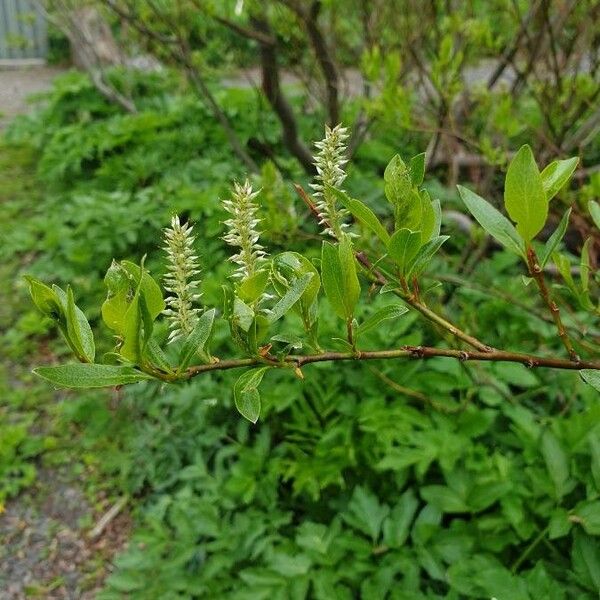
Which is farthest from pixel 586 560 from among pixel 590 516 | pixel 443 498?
pixel 443 498

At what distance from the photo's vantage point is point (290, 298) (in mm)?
688

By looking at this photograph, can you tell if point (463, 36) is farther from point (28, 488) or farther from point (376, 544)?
point (28, 488)

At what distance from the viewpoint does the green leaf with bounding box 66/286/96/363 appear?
2.28 ft

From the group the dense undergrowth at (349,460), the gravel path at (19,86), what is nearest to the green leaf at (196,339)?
the dense undergrowth at (349,460)

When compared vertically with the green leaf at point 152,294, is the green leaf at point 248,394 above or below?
below

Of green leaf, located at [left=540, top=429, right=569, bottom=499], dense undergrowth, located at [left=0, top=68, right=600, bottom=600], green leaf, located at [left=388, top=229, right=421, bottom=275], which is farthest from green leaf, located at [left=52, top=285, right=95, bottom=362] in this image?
green leaf, located at [left=540, top=429, right=569, bottom=499]

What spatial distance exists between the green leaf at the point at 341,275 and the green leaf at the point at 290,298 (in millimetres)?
39

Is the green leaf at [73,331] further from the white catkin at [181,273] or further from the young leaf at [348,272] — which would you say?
the young leaf at [348,272]

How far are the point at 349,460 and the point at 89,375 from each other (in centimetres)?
177

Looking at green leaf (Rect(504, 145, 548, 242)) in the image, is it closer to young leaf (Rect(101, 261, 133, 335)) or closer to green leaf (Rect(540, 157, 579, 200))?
green leaf (Rect(540, 157, 579, 200))

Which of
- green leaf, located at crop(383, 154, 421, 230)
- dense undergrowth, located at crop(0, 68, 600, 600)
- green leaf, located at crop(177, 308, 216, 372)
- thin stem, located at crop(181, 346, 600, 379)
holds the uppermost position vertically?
green leaf, located at crop(383, 154, 421, 230)

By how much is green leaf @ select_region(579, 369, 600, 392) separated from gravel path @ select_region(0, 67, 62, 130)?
25.5 ft

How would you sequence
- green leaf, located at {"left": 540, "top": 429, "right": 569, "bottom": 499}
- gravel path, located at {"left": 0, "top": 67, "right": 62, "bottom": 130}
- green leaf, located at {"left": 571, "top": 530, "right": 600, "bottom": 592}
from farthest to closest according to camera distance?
1. gravel path, located at {"left": 0, "top": 67, "right": 62, "bottom": 130}
2. green leaf, located at {"left": 540, "top": 429, "right": 569, "bottom": 499}
3. green leaf, located at {"left": 571, "top": 530, "right": 600, "bottom": 592}

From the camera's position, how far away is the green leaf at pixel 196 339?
2.30 feet
